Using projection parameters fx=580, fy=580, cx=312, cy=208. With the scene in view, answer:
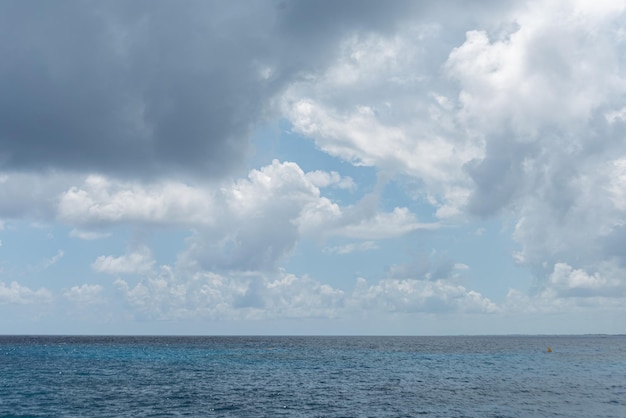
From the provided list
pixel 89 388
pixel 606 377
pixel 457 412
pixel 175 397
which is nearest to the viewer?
pixel 457 412

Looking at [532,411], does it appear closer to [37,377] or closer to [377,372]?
[377,372]

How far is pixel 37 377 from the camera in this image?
8494 centimetres

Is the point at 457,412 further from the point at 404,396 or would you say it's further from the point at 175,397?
the point at 175,397

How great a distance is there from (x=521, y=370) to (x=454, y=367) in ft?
39.4

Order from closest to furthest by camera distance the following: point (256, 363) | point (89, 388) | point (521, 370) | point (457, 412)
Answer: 1. point (457, 412)
2. point (89, 388)
3. point (521, 370)
4. point (256, 363)

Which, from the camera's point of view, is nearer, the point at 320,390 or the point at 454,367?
the point at 320,390

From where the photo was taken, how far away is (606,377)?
90938mm

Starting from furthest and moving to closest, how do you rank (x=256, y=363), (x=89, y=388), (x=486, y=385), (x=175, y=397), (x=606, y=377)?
(x=256, y=363) < (x=606, y=377) < (x=486, y=385) < (x=89, y=388) < (x=175, y=397)

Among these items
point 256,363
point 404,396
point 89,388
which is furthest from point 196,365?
point 404,396

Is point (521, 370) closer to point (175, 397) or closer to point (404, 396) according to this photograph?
point (404, 396)

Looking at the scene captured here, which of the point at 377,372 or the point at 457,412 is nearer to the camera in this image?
the point at 457,412

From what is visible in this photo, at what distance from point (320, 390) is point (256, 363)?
46116 millimetres

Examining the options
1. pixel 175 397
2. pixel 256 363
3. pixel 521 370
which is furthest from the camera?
pixel 256 363

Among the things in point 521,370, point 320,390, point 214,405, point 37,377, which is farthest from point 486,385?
point 37,377
